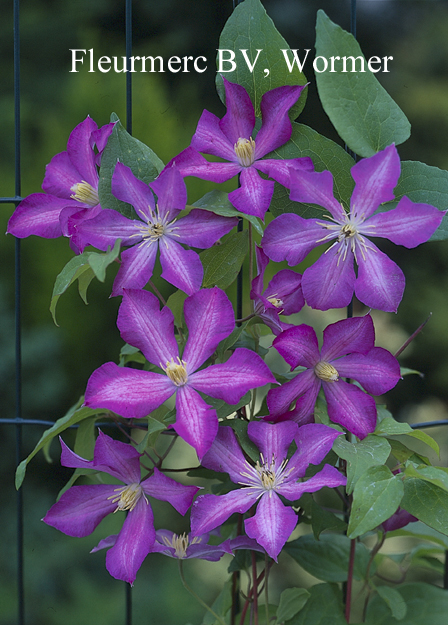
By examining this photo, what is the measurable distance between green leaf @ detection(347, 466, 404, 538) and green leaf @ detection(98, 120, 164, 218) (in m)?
0.28

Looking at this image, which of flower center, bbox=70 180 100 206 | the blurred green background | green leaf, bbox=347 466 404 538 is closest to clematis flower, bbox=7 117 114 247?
flower center, bbox=70 180 100 206

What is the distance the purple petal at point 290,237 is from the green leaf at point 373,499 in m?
0.18

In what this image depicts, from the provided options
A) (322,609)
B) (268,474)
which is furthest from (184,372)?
(322,609)

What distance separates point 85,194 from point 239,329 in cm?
19

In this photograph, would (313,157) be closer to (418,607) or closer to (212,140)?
(212,140)

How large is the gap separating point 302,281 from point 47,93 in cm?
138

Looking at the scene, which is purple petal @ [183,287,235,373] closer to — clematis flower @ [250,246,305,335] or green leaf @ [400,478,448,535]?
clematis flower @ [250,246,305,335]

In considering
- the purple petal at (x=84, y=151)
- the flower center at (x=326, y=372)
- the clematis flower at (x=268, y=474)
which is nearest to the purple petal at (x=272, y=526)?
Result: the clematis flower at (x=268, y=474)

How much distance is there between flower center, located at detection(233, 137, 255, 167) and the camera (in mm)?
559

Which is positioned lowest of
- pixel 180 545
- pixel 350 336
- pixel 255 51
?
pixel 180 545

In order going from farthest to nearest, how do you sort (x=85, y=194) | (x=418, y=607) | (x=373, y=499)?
(x=418, y=607) → (x=85, y=194) → (x=373, y=499)

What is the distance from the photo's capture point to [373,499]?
483 mm

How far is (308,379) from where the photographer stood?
0.57m

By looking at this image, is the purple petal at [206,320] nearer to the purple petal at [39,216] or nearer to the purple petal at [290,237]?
the purple petal at [290,237]
